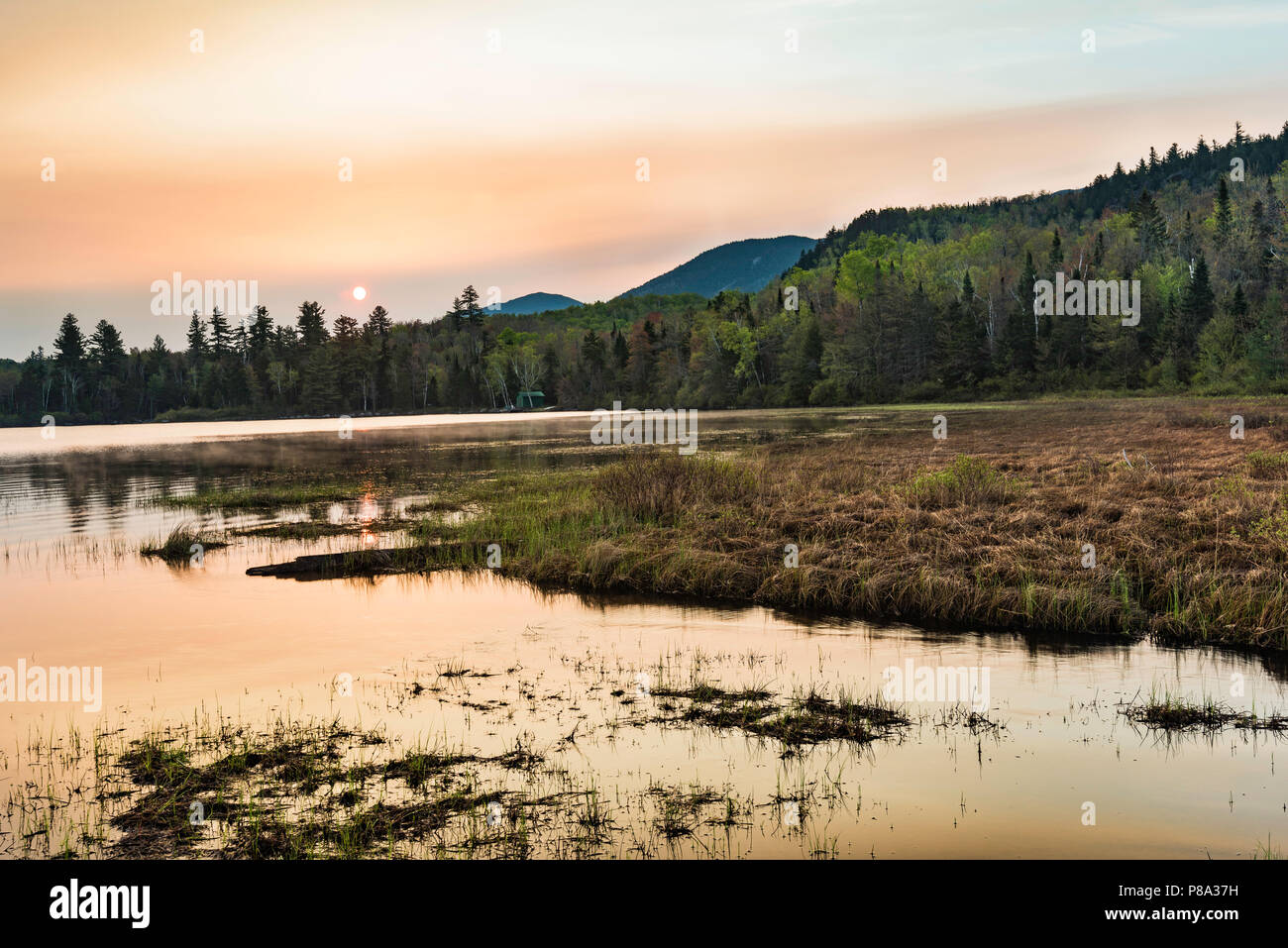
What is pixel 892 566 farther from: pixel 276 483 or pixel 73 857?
pixel 276 483

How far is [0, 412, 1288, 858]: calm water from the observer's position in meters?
7.99

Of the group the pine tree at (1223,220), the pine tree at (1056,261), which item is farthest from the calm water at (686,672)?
the pine tree at (1056,261)

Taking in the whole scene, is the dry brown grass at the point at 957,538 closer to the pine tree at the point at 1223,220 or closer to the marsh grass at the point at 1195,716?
the marsh grass at the point at 1195,716

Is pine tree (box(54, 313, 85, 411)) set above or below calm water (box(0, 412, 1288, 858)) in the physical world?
above

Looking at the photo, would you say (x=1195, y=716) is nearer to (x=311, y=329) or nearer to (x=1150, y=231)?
(x=1150, y=231)

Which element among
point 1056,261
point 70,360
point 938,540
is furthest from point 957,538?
point 70,360

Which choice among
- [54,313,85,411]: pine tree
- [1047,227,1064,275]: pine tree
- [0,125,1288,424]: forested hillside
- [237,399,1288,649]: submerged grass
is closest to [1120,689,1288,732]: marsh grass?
[237,399,1288,649]: submerged grass

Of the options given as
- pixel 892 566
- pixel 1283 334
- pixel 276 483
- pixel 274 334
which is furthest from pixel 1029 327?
pixel 274 334

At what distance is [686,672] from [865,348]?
114880 mm

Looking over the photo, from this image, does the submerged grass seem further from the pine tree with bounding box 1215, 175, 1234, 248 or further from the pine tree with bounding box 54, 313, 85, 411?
the pine tree with bounding box 54, 313, 85, 411

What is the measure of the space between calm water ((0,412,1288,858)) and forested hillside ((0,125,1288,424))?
7600 centimetres

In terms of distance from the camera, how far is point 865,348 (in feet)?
399

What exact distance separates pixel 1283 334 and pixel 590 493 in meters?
76.5

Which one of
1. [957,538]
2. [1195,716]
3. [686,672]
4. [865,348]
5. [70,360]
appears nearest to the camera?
[1195,716]
